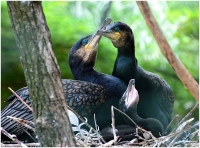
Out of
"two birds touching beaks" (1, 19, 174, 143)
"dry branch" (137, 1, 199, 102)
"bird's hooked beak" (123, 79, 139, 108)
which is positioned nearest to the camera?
"dry branch" (137, 1, 199, 102)

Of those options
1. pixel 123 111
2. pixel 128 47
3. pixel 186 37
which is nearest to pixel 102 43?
pixel 186 37

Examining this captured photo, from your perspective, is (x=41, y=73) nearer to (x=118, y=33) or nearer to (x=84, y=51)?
(x=118, y=33)

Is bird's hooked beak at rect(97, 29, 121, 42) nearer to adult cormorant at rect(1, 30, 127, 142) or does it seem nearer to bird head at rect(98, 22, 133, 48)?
bird head at rect(98, 22, 133, 48)

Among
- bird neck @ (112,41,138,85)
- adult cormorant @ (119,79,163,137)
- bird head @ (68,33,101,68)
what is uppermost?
bird head @ (68,33,101,68)

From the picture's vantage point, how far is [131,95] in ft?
10.5

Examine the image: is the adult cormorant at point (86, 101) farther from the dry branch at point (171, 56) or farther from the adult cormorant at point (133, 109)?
the dry branch at point (171, 56)

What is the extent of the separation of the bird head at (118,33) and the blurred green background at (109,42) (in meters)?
1.93

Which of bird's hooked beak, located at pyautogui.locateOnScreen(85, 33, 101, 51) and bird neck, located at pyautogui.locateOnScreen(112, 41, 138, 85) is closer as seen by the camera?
bird neck, located at pyautogui.locateOnScreen(112, 41, 138, 85)

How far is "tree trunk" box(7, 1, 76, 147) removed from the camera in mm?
2162

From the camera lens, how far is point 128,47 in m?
3.78

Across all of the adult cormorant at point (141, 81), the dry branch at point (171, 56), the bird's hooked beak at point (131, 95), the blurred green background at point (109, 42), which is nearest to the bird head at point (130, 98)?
the bird's hooked beak at point (131, 95)

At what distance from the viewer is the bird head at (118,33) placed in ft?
11.9

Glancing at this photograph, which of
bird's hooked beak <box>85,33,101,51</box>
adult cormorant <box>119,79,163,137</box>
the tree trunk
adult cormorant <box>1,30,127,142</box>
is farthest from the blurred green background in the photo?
the tree trunk

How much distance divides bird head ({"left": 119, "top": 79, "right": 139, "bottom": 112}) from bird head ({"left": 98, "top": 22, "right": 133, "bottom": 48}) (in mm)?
567
